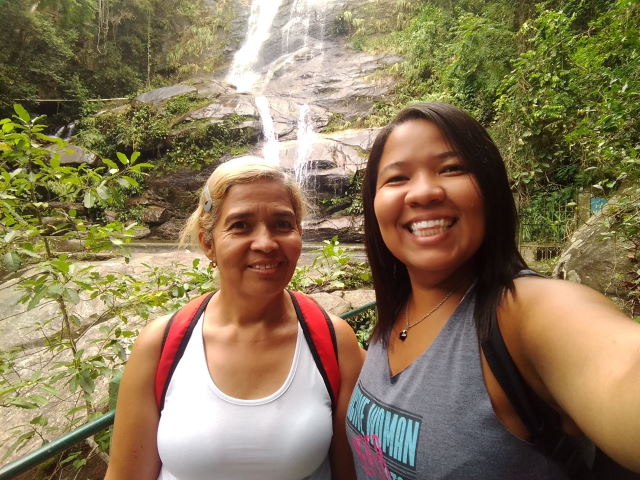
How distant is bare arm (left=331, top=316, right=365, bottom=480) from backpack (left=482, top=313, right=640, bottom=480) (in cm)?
60

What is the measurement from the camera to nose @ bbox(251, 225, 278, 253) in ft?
4.15

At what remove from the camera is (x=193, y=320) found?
4.37 ft

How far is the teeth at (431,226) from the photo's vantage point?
1003 mm

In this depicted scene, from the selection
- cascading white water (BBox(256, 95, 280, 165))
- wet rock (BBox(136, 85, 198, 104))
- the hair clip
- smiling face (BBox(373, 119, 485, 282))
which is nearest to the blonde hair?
the hair clip

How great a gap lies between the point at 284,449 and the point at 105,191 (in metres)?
1.67

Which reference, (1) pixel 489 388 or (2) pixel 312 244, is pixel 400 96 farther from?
(1) pixel 489 388

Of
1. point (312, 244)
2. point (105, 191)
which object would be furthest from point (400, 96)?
point (105, 191)

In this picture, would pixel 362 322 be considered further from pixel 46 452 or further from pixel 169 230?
pixel 169 230

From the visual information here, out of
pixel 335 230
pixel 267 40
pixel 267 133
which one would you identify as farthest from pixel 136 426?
pixel 267 40

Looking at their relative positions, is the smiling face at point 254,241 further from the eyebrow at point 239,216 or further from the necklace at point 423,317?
the necklace at point 423,317

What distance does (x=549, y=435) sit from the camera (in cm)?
77

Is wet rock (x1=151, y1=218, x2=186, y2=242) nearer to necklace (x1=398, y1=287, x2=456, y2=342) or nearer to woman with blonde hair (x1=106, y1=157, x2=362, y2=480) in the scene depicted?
woman with blonde hair (x1=106, y1=157, x2=362, y2=480)

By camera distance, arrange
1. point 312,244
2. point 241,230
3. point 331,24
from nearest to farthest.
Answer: point 241,230, point 312,244, point 331,24

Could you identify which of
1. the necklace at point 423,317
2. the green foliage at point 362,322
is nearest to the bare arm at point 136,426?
the necklace at point 423,317
